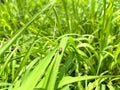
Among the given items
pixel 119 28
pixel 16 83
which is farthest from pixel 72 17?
pixel 16 83

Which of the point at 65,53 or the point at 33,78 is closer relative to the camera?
the point at 33,78

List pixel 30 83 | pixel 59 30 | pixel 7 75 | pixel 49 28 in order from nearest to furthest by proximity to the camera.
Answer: pixel 30 83 < pixel 7 75 < pixel 59 30 < pixel 49 28

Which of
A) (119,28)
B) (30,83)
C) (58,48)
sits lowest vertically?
(30,83)

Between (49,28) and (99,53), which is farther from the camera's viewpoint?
(49,28)

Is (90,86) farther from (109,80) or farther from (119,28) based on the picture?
(119,28)

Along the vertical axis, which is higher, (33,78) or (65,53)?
(65,53)

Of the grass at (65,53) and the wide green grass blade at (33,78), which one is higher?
the grass at (65,53)

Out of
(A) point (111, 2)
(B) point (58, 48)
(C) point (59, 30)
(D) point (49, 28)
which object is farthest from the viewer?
(D) point (49, 28)

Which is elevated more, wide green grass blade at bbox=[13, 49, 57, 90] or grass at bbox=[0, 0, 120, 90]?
grass at bbox=[0, 0, 120, 90]
